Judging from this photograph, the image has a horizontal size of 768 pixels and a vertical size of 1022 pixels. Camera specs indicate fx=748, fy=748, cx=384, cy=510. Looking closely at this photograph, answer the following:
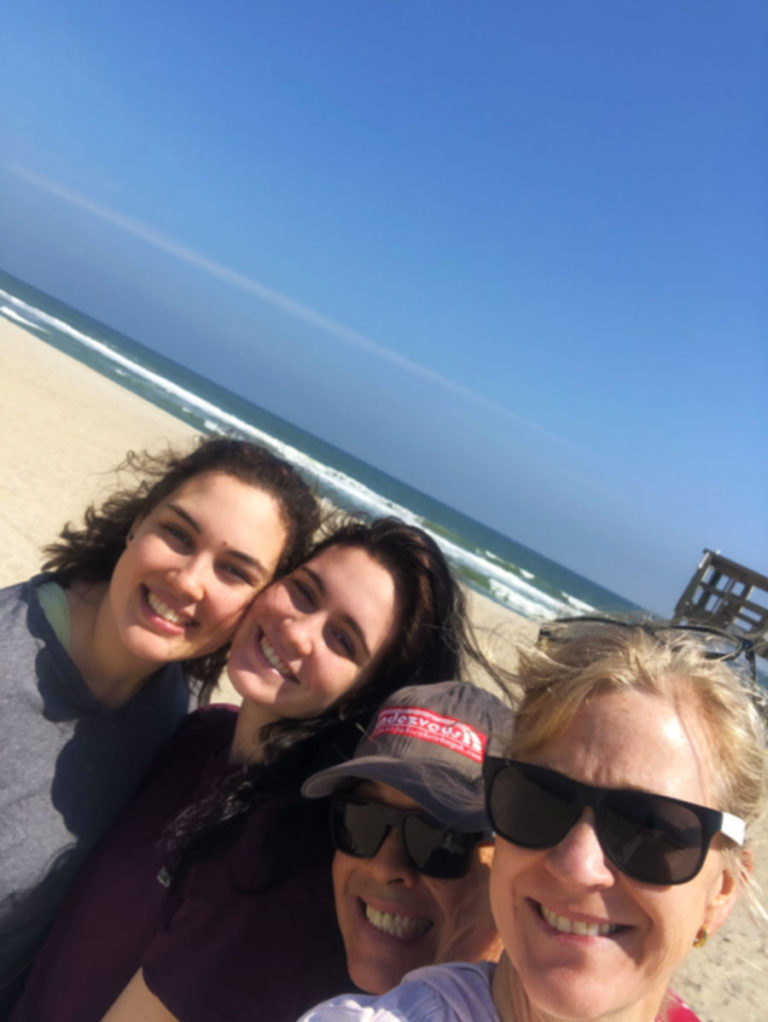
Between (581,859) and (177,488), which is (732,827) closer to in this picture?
(581,859)

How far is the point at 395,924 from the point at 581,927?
62 cm

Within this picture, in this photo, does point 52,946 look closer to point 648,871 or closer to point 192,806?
point 192,806

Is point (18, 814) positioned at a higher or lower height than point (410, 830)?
lower

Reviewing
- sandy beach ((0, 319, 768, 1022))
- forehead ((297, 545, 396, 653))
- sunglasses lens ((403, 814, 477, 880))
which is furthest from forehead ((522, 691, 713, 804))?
forehead ((297, 545, 396, 653))

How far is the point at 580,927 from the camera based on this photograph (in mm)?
1345

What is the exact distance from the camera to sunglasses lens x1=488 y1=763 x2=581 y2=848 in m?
1.43

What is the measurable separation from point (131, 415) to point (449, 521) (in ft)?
139

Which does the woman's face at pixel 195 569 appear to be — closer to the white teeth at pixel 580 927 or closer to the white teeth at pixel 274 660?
the white teeth at pixel 274 660

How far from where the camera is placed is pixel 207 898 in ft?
6.18

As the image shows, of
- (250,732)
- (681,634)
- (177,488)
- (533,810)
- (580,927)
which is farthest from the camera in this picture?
(177,488)

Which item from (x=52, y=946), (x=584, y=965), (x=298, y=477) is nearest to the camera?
(x=584, y=965)

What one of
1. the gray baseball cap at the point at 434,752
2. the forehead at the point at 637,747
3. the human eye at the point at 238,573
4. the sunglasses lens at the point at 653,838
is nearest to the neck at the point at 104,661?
the human eye at the point at 238,573

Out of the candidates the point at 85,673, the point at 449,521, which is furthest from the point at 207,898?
the point at 449,521

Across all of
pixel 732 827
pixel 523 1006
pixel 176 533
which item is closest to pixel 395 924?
pixel 523 1006
